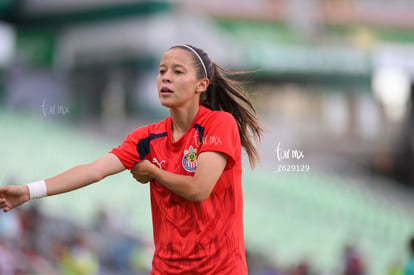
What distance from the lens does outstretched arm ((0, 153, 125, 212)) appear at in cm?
269

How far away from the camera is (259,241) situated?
416 inches

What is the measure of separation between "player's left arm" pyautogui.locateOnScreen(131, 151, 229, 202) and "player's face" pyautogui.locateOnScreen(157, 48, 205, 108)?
288 millimetres

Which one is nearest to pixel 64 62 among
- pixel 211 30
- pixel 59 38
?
pixel 59 38

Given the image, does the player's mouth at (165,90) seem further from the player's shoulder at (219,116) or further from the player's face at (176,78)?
the player's shoulder at (219,116)

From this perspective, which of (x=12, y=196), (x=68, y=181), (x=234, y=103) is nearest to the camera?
(x=12, y=196)

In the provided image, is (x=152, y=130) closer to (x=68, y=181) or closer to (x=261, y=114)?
(x=68, y=181)

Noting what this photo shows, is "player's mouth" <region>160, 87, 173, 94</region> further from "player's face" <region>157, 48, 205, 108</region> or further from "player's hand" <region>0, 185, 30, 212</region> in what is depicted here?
"player's hand" <region>0, 185, 30, 212</region>

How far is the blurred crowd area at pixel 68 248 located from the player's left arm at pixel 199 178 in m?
5.10

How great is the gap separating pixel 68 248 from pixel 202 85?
18.7 feet

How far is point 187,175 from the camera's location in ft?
9.37

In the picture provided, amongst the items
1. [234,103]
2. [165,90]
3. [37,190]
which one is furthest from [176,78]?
[37,190]

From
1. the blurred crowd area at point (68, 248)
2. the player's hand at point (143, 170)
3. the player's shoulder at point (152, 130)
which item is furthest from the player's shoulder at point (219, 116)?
the blurred crowd area at point (68, 248)

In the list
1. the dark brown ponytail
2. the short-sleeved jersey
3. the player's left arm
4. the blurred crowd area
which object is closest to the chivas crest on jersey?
the short-sleeved jersey

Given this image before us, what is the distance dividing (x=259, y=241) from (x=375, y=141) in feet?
12.8
